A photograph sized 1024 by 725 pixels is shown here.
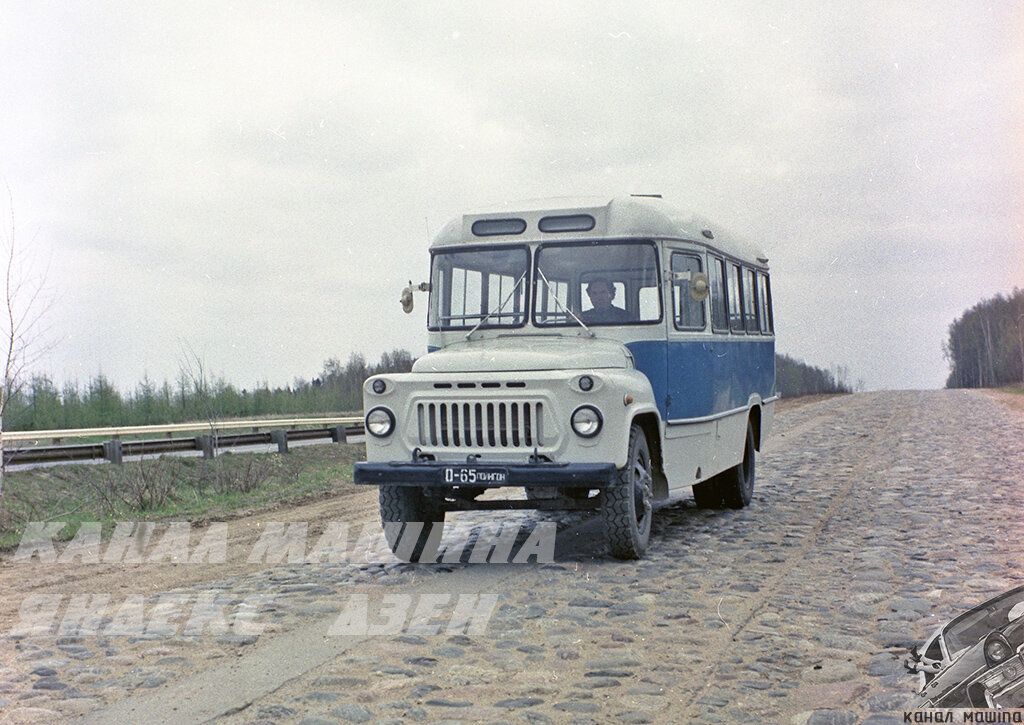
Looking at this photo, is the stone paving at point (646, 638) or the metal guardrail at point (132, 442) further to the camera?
the metal guardrail at point (132, 442)

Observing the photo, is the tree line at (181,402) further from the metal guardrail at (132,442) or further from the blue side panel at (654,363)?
the blue side panel at (654,363)

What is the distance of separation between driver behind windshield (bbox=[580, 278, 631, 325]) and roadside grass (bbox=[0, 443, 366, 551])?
6.34 m

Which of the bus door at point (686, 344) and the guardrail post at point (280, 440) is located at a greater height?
the bus door at point (686, 344)

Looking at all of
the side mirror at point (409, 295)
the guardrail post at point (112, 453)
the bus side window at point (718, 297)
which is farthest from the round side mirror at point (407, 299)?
the guardrail post at point (112, 453)

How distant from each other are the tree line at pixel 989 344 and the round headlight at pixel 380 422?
9473 cm

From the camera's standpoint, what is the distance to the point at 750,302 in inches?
529

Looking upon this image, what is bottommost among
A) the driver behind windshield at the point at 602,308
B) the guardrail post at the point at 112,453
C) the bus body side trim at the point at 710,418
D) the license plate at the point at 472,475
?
the guardrail post at the point at 112,453

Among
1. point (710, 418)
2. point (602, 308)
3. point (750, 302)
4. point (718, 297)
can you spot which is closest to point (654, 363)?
point (602, 308)

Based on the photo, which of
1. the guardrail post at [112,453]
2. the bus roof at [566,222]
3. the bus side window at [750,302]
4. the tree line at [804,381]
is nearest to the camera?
the bus roof at [566,222]

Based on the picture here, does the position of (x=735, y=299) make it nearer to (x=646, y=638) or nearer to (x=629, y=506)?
(x=629, y=506)

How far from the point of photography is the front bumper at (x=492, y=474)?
8172 mm

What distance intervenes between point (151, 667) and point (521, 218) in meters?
5.49

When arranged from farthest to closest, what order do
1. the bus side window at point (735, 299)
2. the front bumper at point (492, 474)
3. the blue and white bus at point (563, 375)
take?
the bus side window at point (735, 299) < the blue and white bus at point (563, 375) < the front bumper at point (492, 474)

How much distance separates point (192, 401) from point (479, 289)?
78.3 feet
